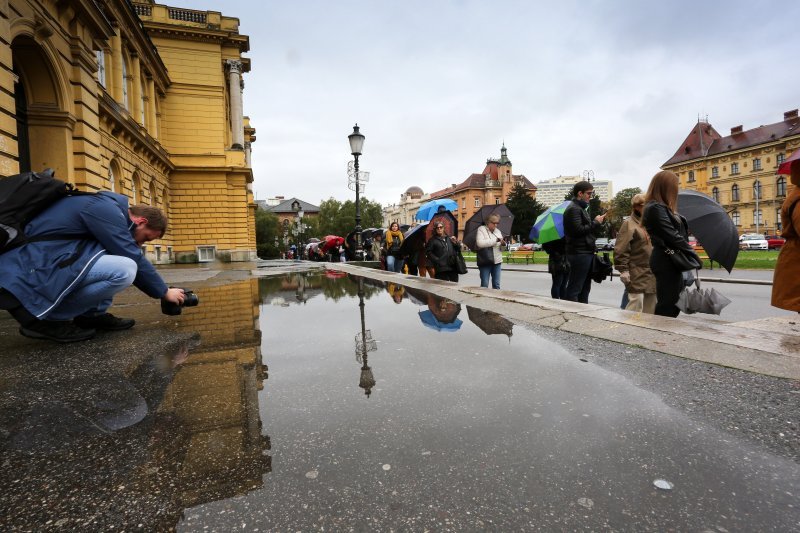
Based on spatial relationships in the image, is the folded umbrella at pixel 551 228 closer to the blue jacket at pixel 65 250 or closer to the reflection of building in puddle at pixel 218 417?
the reflection of building in puddle at pixel 218 417

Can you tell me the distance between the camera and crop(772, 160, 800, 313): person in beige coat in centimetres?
315

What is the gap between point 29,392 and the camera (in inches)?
90.0

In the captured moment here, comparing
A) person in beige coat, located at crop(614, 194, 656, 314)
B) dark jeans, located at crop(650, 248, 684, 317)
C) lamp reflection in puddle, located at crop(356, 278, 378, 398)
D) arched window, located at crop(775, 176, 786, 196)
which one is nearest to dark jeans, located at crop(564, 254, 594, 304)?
person in beige coat, located at crop(614, 194, 656, 314)

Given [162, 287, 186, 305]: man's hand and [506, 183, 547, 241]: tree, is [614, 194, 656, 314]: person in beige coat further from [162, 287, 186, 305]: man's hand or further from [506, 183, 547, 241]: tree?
[506, 183, 547, 241]: tree

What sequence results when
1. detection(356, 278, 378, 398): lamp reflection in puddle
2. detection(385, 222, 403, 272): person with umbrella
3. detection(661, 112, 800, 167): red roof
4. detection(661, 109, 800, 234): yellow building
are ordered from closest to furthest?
detection(356, 278, 378, 398): lamp reflection in puddle
detection(385, 222, 403, 272): person with umbrella
detection(661, 109, 800, 234): yellow building
detection(661, 112, 800, 167): red roof

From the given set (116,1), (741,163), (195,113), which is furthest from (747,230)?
(116,1)

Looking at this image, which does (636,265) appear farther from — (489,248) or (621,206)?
(621,206)

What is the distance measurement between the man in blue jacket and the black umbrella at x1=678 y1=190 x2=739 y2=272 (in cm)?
551

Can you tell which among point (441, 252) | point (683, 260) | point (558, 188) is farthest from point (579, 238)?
point (558, 188)

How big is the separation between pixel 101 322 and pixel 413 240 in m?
7.30

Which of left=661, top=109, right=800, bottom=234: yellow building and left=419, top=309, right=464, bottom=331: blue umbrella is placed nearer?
left=419, top=309, right=464, bottom=331: blue umbrella

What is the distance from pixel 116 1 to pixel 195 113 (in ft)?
31.0

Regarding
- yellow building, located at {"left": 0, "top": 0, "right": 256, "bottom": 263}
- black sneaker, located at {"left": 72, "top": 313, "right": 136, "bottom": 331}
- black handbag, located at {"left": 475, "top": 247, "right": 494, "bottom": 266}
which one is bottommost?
black sneaker, located at {"left": 72, "top": 313, "right": 136, "bottom": 331}

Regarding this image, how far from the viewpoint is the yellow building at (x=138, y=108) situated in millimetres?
9383
